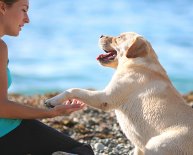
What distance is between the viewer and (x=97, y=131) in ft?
26.6

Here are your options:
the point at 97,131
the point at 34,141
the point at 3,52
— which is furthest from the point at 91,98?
the point at 97,131

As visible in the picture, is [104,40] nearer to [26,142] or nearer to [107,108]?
[107,108]

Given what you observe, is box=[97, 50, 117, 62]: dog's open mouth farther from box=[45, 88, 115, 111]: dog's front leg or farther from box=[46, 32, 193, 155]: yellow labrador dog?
box=[45, 88, 115, 111]: dog's front leg

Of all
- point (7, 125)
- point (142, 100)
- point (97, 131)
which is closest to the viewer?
point (7, 125)

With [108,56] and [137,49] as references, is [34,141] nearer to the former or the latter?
[137,49]

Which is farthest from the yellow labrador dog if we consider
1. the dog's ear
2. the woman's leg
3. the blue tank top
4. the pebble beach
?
the pebble beach

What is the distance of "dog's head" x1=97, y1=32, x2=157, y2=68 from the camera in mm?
5598

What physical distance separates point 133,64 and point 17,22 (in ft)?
4.99

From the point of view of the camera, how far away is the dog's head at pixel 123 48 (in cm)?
560

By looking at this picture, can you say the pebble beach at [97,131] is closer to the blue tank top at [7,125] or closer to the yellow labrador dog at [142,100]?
the yellow labrador dog at [142,100]

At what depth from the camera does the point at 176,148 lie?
4.78 metres

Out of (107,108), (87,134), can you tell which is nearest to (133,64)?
(107,108)

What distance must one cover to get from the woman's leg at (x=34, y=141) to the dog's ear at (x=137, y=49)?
130cm

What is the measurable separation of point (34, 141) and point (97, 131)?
356 centimetres
